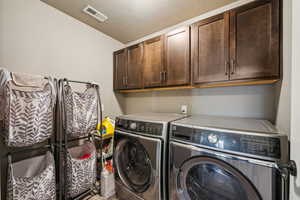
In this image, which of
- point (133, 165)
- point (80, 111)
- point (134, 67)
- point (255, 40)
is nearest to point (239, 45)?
point (255, 40)

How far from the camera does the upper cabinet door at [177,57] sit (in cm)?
143

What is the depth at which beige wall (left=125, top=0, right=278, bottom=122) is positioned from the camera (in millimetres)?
Result: 1249

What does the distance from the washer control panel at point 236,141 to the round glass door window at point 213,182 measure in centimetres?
11

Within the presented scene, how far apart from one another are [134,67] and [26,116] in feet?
4.55

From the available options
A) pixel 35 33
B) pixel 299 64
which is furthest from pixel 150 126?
pixel 35 33

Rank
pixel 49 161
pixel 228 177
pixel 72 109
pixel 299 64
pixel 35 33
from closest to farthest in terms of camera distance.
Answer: pixel 299 64 < pixel 228 177 < pixel 49 161 < pixel 72 109 < pixel 35 33

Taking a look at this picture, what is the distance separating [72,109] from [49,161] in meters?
0.52

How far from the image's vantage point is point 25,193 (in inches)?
36.7

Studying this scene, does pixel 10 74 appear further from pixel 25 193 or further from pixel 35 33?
pixel 25 193

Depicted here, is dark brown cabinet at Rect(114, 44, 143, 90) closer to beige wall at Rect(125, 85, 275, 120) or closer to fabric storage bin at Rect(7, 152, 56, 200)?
beige wall at Rect(125, 85, 275, 120)

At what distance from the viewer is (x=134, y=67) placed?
193cm

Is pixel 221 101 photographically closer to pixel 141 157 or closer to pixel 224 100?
pixel 224 100

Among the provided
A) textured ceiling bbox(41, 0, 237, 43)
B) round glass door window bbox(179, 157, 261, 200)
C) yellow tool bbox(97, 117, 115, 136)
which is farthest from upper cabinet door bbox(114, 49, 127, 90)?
round glass door window bbox(179, 157, 261, 200)

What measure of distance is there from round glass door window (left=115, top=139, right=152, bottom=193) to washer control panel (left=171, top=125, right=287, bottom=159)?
1.57 ft
